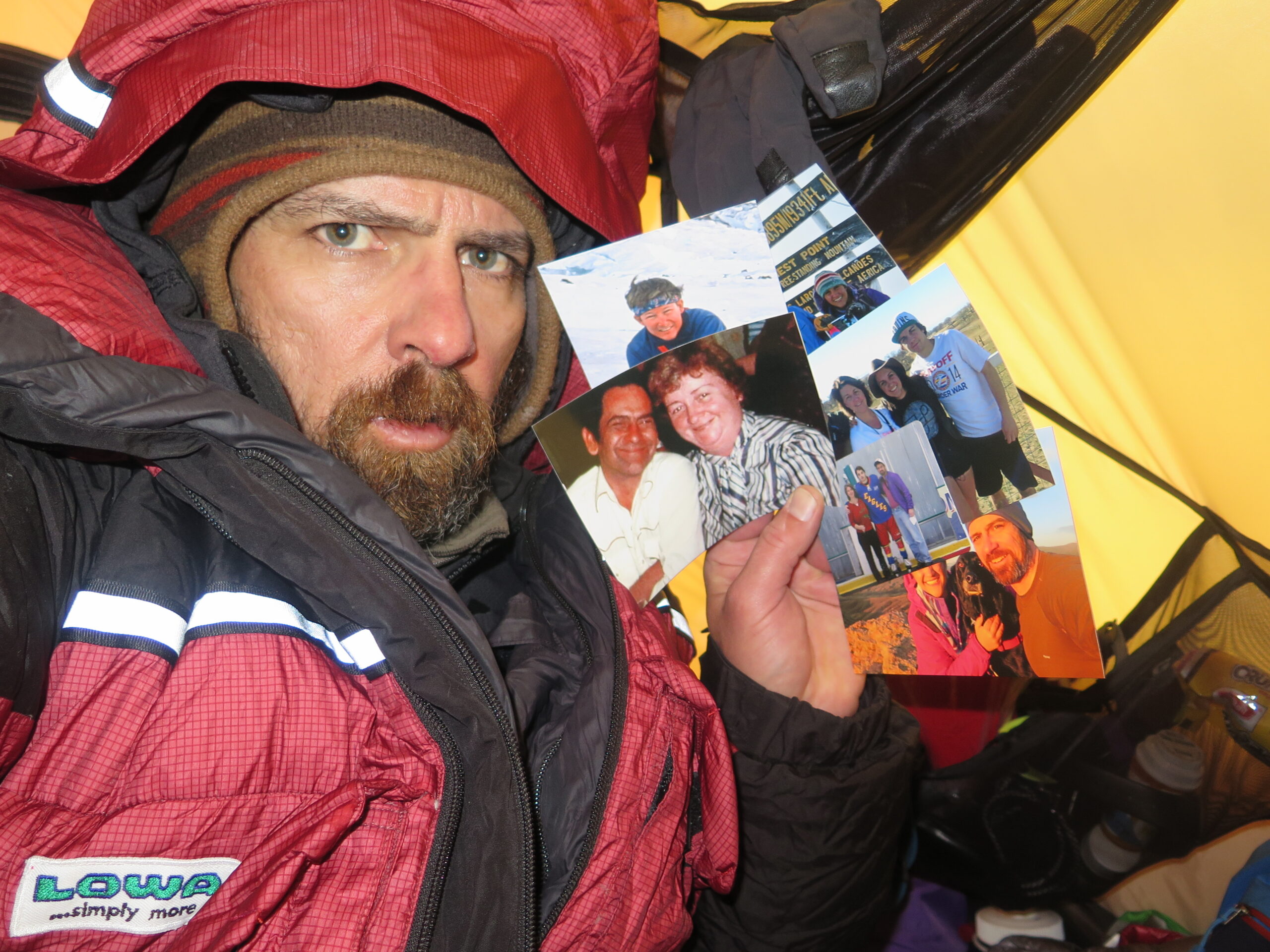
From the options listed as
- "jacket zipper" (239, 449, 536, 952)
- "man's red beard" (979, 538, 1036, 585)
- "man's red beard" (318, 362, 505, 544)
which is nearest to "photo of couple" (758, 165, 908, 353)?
"man's red beard" (979, 538, 1036, 585)

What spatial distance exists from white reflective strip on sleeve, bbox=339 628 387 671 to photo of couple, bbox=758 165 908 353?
607 millimetres

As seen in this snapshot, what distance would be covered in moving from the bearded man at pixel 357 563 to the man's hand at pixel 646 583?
0.03 m

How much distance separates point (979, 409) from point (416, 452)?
647 millimetres

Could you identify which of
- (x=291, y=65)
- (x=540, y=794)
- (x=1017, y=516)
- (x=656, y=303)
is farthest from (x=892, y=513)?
(x=291, y=65)

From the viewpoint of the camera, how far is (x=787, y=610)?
102 cm

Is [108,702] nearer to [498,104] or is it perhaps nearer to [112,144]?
[112,144]

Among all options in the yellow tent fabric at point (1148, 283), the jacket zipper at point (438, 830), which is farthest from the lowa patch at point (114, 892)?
the yellow tent fabric at point (1148, 283)

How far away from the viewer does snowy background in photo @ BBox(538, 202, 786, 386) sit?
38.8 inches

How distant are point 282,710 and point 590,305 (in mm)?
577

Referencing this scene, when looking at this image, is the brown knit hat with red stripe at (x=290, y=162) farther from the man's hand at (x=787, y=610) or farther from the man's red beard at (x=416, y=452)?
the man's hand at (x=787, y=610)

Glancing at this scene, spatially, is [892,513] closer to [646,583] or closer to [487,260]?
[646,583]

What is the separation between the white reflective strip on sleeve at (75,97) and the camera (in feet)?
2.72

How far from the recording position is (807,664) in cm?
103

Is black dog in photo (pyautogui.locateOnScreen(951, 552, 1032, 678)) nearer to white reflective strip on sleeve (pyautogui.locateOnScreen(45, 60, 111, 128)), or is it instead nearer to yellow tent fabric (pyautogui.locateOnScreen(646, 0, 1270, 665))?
yellow tent fabric (pyautogui.locateOnScreen(646, 0, 1270, 665))
